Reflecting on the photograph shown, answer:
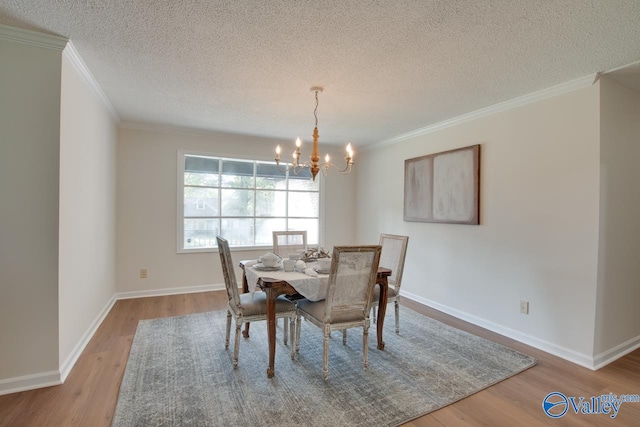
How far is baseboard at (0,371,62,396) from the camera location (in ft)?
6.75

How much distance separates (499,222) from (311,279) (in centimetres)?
214

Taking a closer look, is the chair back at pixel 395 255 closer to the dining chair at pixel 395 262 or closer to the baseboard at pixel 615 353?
the dining chair at pixel 395 262

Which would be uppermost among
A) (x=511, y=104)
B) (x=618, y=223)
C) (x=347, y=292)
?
(x=511, y=104)

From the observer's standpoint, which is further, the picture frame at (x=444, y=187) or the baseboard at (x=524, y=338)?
the picture frame at (x=444, y=187)

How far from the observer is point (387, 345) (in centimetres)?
289

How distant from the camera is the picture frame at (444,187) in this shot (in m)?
3.52

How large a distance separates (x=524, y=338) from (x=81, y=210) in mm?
4199

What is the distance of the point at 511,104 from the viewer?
3.14 metres

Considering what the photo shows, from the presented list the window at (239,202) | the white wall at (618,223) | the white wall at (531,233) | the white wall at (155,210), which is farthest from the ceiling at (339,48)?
the window at (239,202)

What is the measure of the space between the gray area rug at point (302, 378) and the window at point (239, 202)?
1.75m

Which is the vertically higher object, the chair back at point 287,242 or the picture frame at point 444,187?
the picture frame at point 444,187

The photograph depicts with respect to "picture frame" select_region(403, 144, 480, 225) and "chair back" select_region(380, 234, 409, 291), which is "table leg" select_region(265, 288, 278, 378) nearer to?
"chair back" select_region(380, 234, 409, 291)
